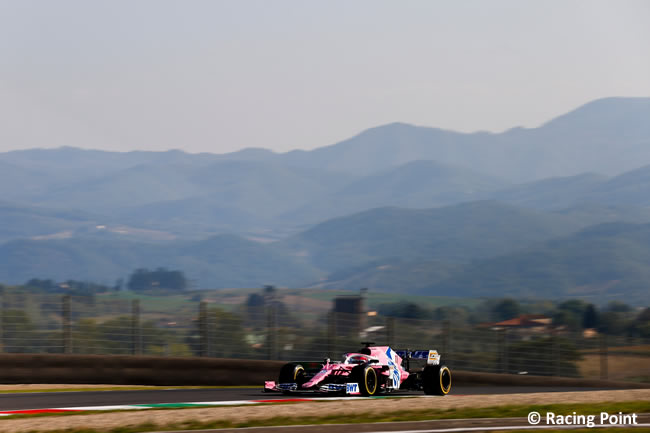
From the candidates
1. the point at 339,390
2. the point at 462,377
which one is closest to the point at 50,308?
the point at 339,390

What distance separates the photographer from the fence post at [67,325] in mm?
18016

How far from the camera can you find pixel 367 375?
1499 centimetres

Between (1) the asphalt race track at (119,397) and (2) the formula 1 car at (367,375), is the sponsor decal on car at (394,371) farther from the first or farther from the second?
(1) the asphalt race track at (119,397)

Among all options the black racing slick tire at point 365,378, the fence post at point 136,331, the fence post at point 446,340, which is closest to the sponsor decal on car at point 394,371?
the black racing slick tire at point 365,378

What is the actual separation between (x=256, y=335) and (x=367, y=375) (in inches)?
212

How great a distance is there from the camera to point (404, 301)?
9306cm

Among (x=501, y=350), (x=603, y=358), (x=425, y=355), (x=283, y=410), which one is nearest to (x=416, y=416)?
(x=283, y=410)

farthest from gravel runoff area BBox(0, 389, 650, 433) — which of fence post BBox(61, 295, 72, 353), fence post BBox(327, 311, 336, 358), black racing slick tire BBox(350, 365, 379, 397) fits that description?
fence post BBox(61, 295, 72, 353)

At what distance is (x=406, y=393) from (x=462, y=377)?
4.15 metres

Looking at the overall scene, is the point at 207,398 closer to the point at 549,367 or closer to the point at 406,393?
the point at 406,393

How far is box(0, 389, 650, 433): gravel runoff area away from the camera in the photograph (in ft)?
35.1

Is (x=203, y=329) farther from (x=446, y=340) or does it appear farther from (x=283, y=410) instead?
(x=283, y=410)

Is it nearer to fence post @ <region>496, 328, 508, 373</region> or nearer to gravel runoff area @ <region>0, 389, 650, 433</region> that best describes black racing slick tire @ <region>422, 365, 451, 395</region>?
gravel runoff area @ <region>0, 389, 650, 433</region>

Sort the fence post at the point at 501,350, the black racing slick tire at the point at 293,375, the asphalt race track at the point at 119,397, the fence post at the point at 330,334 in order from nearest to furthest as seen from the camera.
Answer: the asphalt race track at the point at 119,397 → the black racing slick tire at the point at 293,375 → the fence post at the point at 330,334 → the fence post at the point at 501,350
